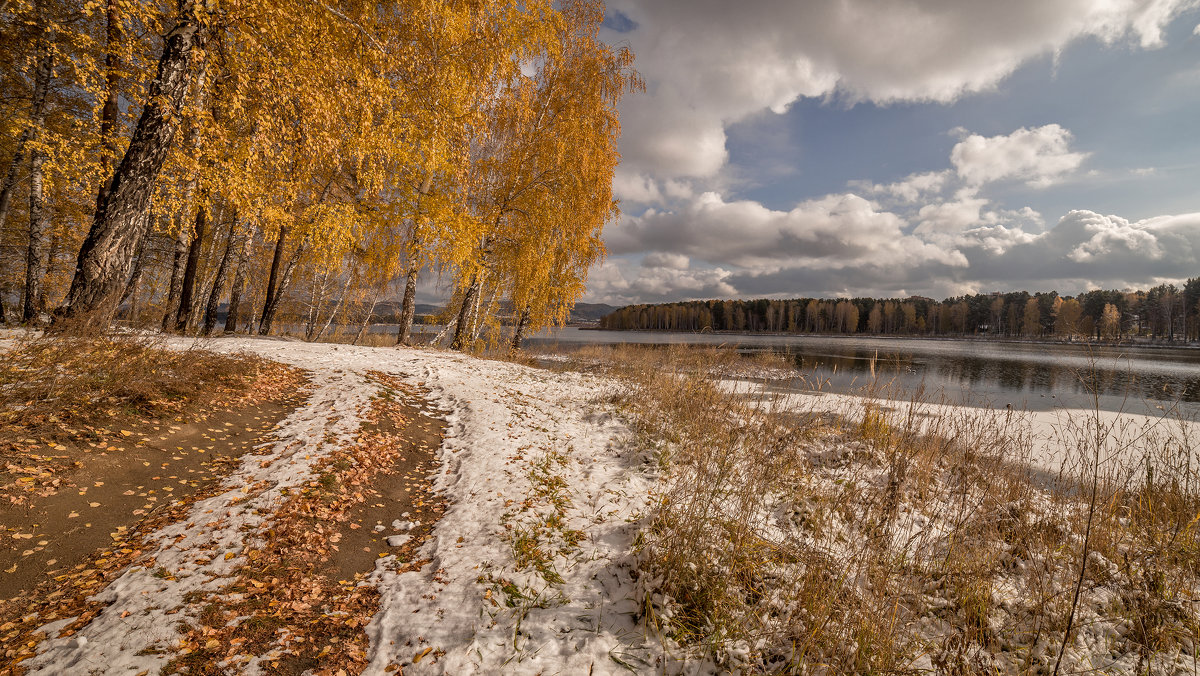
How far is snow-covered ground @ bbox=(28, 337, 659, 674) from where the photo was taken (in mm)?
2676

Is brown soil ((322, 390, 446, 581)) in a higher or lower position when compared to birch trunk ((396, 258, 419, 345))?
lower

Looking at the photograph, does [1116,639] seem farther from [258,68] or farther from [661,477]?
[258,68]

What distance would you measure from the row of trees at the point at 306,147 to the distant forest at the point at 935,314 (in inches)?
2350

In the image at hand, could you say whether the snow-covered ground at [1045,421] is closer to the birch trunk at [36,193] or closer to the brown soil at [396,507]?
the brown soil at [396,507]

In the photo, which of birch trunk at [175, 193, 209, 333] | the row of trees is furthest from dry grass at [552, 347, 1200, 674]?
birch trunk at [175, 193, 209, 333]

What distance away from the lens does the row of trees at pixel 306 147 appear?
6223 millimetres

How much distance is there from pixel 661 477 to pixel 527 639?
10.6ft

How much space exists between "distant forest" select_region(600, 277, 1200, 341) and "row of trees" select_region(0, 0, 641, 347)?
5968 centimetres

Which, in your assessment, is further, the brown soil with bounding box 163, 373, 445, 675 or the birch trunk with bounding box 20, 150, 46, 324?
the birch trunk with bounding box 20, 150, 46, 324

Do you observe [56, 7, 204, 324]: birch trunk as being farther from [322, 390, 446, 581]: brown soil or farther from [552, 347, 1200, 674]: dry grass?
[552, 347, 1200, 674]: dry grass

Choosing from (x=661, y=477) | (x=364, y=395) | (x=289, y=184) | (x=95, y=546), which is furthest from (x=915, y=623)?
(x=289, y=184)

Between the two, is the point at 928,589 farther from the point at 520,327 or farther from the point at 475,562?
the point at 520,327

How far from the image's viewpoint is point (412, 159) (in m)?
9.40

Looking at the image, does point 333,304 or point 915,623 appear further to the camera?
point 333,304
